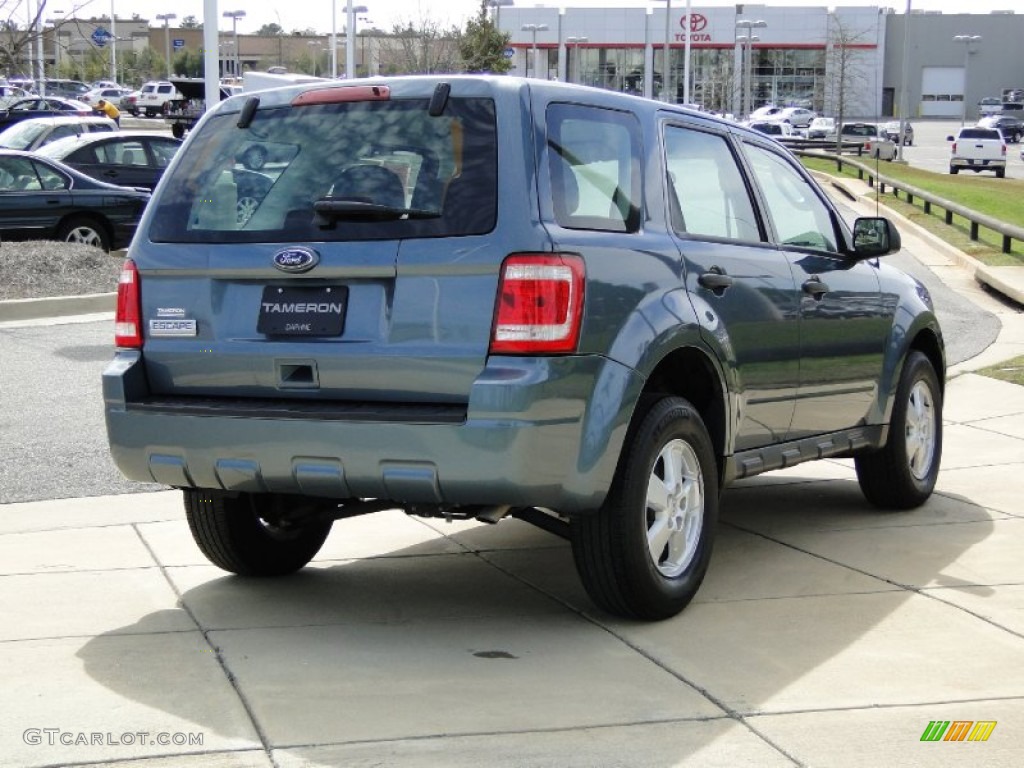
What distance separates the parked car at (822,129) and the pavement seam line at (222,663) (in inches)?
2729

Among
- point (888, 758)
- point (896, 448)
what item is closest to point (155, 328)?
point (888, 758)

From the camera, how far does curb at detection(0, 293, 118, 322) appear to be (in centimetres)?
1526

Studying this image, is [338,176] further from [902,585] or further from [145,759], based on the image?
[902,585]

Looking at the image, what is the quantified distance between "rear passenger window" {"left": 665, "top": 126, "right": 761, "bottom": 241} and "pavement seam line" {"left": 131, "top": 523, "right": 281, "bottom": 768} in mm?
2284

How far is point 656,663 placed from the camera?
5.27m

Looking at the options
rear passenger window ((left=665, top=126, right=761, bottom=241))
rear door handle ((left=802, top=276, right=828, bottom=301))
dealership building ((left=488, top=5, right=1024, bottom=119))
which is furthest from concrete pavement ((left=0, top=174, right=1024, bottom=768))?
dealership building ((left=488, top=5, right=1024, bottom=119))

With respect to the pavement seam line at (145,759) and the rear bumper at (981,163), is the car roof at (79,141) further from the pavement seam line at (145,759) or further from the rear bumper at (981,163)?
the rear bumper at (981,163)

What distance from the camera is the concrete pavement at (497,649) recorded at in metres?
4.49

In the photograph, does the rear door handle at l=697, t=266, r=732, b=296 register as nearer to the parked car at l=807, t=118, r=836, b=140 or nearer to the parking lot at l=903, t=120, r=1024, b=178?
the parking lot at l=903, t=120, r=1024, b=178

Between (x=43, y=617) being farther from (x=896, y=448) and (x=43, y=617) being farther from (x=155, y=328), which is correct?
(x=896, y=448)

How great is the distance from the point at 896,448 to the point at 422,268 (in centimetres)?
338

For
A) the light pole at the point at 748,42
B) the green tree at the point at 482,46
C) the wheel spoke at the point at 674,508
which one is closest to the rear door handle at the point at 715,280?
the wheel spoke at the point at 674,508

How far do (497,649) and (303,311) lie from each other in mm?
1330

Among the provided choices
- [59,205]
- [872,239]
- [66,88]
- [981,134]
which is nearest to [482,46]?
[981,134]
